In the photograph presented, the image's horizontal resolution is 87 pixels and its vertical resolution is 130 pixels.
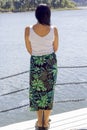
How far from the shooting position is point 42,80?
134 inches

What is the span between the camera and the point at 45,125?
352 cm

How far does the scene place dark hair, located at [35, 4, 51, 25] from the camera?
3.31m

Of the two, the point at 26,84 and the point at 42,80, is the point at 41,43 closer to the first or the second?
the point at 42,80

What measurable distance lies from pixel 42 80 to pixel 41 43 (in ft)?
1.02

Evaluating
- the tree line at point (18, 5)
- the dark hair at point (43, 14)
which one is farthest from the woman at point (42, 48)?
the tree line at point (18, 5)

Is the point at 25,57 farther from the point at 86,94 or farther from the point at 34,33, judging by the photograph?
the point at 34,33

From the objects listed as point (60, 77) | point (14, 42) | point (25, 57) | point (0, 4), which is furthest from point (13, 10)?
point (60, 77)

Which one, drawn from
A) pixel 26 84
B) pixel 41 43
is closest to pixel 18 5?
pixel 26 84

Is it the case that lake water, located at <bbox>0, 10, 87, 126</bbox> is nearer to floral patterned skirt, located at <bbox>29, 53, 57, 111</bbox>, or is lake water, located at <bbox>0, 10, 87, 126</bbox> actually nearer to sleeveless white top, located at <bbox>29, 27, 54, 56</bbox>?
floral patterned skirt, located at <bbox>29, 53, 57, 111</bbox>

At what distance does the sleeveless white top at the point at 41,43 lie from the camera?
3.35 metres

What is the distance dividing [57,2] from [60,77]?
77.0 m

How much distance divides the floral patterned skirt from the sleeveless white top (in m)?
0.04

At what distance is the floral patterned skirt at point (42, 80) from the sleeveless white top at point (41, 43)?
42 millimetres

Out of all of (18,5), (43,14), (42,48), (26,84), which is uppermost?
(43,14)
